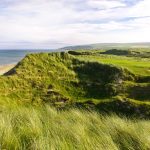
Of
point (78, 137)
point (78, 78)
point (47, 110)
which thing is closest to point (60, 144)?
point (78, 137)

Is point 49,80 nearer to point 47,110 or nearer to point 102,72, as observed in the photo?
point 102,72

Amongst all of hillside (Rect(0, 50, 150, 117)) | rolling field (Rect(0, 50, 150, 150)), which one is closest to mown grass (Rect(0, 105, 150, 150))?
rolling field (Rect(0, 50, 150, 150))

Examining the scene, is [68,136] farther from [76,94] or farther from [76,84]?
[76,84]

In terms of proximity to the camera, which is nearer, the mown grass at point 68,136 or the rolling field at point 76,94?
the mown grass at point 68,136

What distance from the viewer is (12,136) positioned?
5477mm

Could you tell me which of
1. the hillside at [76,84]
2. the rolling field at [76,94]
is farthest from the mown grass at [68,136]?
the hillside at [76,84]

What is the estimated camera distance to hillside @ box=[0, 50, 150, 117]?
11781 mm

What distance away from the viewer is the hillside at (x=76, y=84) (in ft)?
38.7

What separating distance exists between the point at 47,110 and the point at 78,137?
11.9ft

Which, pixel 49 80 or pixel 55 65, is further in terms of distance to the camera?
pixel 55 65

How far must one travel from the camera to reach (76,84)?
13742mm

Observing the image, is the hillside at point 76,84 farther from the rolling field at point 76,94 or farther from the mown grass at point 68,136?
the mown grass at point 68,136

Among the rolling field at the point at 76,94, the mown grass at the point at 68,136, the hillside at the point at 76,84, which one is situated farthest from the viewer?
the hillside at the point at 76,84

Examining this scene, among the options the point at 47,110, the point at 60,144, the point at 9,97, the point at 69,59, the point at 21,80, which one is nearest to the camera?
the point at 60,144
